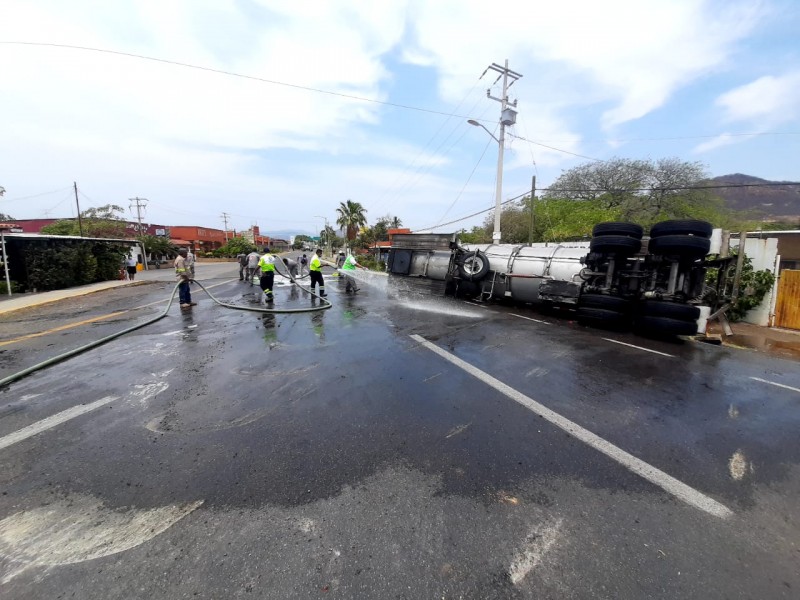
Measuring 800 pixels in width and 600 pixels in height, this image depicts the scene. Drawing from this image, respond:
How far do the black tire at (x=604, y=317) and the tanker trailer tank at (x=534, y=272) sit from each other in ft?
1.94

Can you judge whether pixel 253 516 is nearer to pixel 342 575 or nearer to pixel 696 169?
pixel 342 575

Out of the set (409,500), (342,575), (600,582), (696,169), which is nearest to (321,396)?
(409,500)

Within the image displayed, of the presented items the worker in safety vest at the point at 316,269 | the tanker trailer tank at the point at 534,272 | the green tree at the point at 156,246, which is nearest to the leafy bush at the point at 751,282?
the tanker trailer tank at the point at 534,272

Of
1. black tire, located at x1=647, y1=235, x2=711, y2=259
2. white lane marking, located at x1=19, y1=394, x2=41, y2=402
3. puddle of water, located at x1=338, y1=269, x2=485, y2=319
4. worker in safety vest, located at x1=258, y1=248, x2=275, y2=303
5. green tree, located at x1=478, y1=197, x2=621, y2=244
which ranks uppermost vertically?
green tree, located at x1=478, y1=197, x2=621, y2=244

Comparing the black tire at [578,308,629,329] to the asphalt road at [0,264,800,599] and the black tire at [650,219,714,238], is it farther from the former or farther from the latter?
the asphalt road at [0,264,800,599]

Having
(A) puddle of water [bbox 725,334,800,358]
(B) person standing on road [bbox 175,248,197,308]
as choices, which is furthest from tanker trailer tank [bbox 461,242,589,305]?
(B) person standing on road [bbox 175,248,197,308]

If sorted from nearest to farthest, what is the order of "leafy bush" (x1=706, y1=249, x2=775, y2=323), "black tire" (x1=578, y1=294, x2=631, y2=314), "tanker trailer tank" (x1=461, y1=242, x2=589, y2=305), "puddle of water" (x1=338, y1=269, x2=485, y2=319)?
"black tire" (x1=578, y1=294, x2=631, y2=314)
"tanker trailer tank" (x1=461, y1=242, x2=589, y2=305)
"leafy bush" (x1=706, y1=249, x2=775, y2=323)
"puddle of water" (x1=338, y1=269, x2=485, y2=319)

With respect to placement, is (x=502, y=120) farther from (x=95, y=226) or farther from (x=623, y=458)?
(x=95, y=226)

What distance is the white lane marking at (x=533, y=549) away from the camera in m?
1.86

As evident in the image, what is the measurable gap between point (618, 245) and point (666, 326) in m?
1.88

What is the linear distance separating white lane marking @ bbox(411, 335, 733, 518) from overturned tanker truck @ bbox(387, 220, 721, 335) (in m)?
4.78

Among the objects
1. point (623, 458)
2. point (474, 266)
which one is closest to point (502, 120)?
point (474, 266)

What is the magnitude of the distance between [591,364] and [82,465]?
6082 millimetres

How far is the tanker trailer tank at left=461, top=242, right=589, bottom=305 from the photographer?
354 inches
